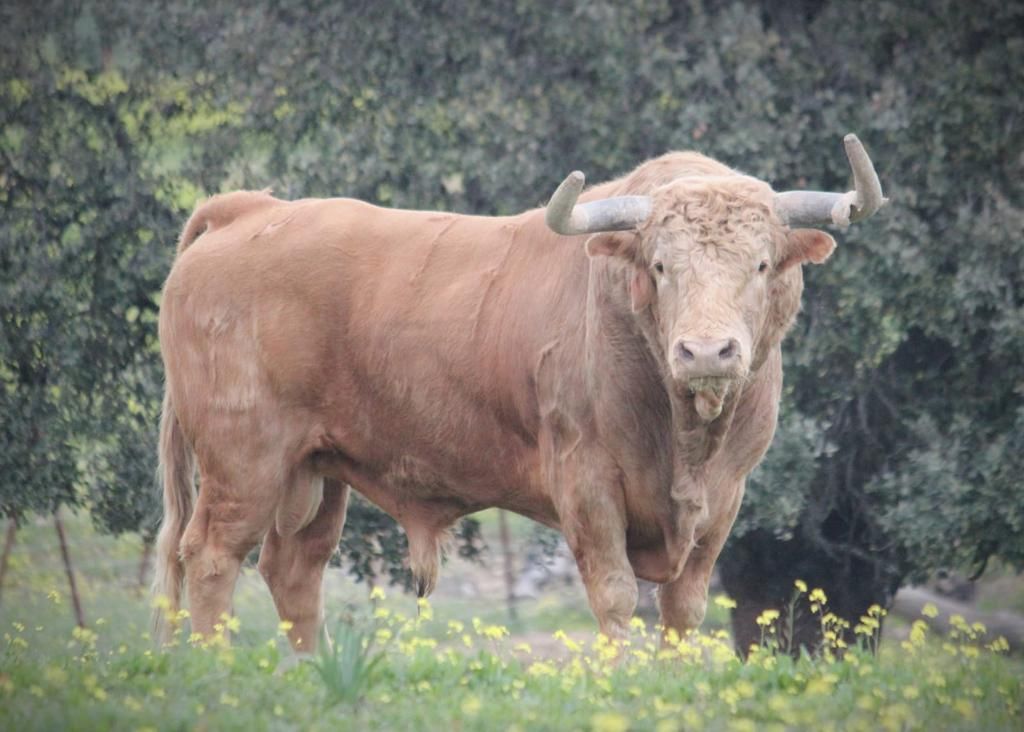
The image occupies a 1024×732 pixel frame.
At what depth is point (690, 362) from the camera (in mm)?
6066

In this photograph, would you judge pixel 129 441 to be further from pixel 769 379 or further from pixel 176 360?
pixel 769 379

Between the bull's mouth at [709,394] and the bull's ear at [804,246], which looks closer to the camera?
the bull's mouth at [709,394]

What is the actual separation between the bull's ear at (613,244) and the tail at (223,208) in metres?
2.25

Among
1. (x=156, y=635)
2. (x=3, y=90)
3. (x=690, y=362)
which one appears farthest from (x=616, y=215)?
(x=3, y=90)

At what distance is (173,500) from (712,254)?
11.0 feet

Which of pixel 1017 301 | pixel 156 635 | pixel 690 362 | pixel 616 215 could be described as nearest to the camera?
pixel 690 362

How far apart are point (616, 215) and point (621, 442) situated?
3.23 feet

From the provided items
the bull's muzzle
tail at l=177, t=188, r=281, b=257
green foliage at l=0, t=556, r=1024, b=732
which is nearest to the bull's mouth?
the bull's muzzle

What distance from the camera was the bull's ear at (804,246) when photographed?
6730mm

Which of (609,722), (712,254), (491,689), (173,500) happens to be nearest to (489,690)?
(491,689)

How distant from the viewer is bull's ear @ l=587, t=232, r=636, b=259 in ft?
22.1

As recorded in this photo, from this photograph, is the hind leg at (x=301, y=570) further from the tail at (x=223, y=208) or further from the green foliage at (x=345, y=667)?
the green foliage at (x=345, y=667)

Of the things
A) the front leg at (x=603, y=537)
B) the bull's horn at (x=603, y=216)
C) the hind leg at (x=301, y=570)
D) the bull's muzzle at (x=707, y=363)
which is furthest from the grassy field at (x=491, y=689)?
the bull's horn at (x=603, y=216)

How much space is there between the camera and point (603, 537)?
6.82m
